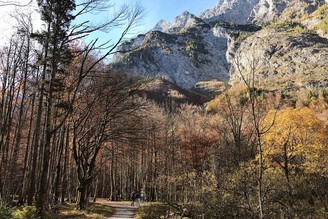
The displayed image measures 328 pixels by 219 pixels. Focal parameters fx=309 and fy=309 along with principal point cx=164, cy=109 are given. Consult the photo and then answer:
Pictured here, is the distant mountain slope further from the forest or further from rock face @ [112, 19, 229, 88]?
the forest

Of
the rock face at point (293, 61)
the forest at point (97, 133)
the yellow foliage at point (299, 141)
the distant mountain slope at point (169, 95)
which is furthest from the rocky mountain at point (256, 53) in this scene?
the forest at point (97, 133)

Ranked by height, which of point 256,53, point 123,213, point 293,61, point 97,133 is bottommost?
point 123,213

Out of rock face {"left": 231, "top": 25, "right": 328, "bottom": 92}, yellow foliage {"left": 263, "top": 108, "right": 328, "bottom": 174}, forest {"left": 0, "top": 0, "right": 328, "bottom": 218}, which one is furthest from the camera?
rock face {"left": 231, "top": 25, "right": 328, "bottom": 92}

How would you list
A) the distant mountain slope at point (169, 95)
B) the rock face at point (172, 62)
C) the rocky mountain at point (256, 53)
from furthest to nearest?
1. the rock face at point (172, 62)
2. the rocky mountain at point (256, 53)
3. the distant mountain slope at point (169, 95)

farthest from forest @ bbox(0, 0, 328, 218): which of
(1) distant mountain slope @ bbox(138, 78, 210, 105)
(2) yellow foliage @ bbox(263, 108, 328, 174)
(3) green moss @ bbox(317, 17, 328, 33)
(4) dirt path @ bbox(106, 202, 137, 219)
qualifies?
(3) green moss @ bbox(317, 17, 328, 33)

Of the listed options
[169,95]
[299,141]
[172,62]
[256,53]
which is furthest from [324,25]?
[299,141]

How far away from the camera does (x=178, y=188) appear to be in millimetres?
28484

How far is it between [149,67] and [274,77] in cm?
6636

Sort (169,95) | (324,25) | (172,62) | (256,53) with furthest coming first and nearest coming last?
(172,62), (324,25), (256,53), (169,95)

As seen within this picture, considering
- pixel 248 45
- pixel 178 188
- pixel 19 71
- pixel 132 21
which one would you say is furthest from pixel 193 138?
pixel 248 45

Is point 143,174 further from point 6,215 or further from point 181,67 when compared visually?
point 181,67

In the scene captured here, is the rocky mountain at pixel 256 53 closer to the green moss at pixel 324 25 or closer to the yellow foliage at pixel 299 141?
the green moss at pixel 324 25

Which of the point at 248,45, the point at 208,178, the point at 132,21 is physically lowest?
the point at 208,178

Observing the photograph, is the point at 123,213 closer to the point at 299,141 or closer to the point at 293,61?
the point at 299,141
